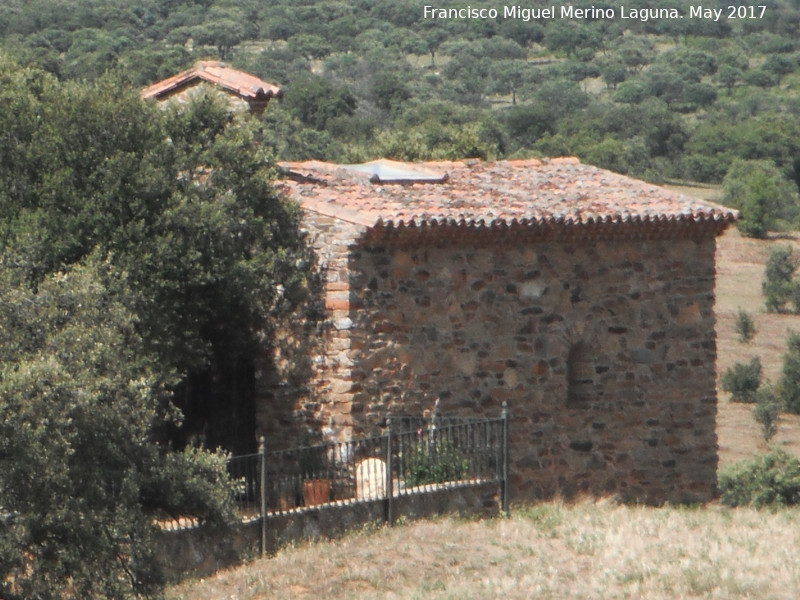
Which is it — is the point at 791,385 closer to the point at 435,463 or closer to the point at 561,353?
the point at 561,353

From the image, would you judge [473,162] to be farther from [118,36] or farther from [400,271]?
[118,36]

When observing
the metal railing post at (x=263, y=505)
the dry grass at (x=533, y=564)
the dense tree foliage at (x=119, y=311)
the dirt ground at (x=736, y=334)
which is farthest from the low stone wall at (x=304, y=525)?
the dirt ground at (x=736, y=334)

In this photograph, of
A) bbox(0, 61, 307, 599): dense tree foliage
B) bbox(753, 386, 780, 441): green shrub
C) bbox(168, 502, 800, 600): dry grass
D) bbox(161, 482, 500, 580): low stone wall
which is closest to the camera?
bbox(0, 61, 307, 599): dense tree foliage

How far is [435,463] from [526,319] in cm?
214

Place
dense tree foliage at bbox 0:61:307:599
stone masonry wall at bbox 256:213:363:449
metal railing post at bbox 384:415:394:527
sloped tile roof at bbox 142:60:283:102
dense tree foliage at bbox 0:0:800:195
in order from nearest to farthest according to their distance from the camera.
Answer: dense tree foliage at bbox 0:61:307:599 < metal railing post at bbox 384:415:394:527 < stone masonry wall at bbox 256:213:363:449 < sloped tile roof at bbox 142:60:283:102 < dense tree foliage at bbox 0:0:800:195

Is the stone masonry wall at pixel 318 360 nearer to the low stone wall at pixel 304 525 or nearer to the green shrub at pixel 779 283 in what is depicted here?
the low stone wall at pixel 304 525

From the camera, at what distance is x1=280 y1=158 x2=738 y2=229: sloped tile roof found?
13.7 meters

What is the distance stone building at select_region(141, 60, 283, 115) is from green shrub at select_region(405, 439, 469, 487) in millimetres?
5028

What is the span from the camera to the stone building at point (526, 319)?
44.8 ft

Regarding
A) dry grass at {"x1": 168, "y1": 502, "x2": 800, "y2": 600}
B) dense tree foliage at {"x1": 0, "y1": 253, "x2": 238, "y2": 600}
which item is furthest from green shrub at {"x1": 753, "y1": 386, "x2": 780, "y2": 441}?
dense tree foliage at {"x1": 0, "y1": 253, "x2": 238, "y2": 600}

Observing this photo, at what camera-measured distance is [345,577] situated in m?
10.9

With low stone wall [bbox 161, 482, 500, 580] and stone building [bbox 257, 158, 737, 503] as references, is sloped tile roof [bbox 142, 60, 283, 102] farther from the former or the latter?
low stone wall [bbox 161, 482, 500, 580]

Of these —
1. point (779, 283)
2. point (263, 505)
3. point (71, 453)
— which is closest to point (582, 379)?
point (263, 505)

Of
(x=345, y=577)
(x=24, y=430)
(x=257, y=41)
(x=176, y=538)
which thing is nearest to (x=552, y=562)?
(x=345, y=577)
